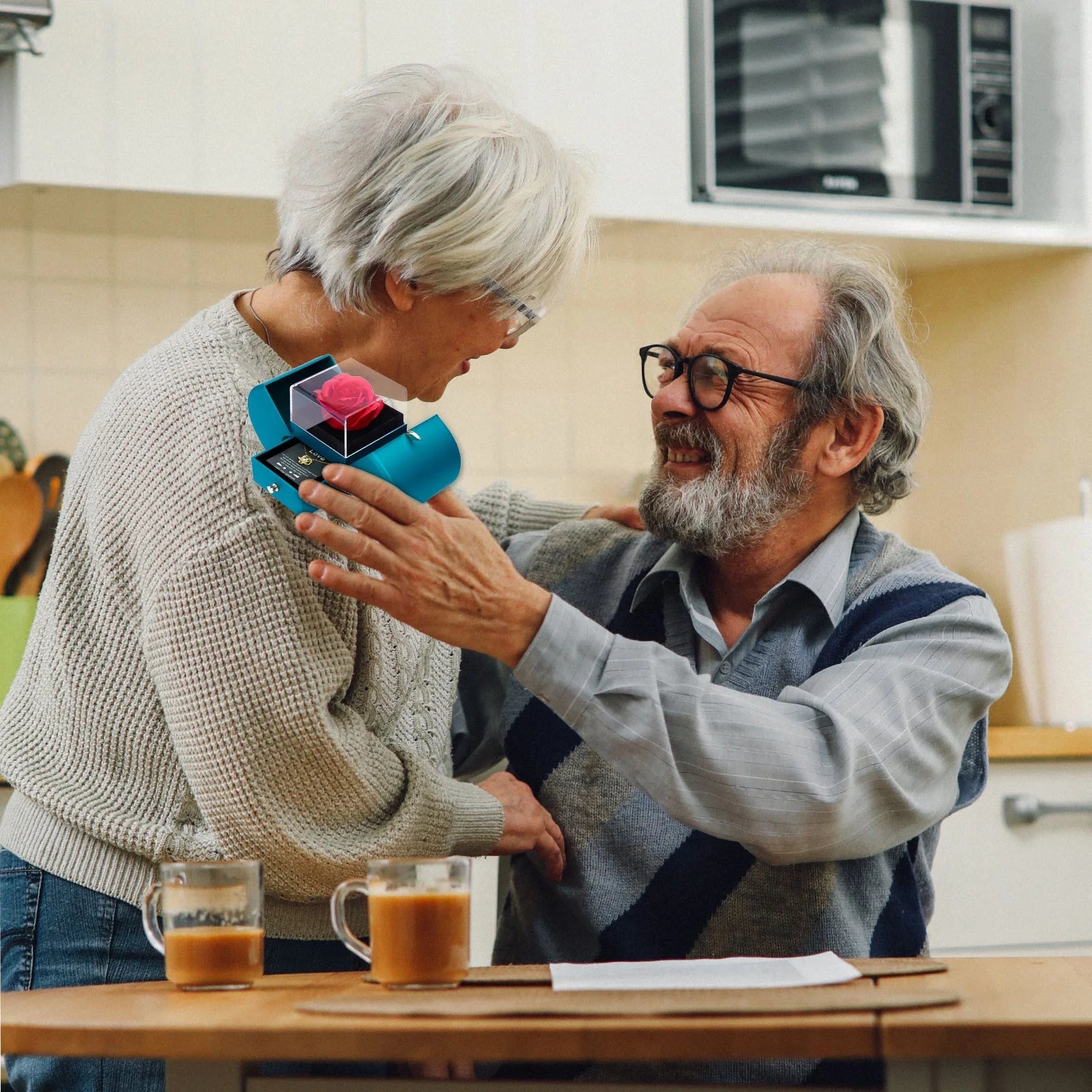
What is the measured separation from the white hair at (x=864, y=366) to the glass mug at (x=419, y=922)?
2.51ft

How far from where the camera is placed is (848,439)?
1.54 metres

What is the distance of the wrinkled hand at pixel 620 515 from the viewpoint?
1610 mm

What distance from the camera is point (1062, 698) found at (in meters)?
2.46

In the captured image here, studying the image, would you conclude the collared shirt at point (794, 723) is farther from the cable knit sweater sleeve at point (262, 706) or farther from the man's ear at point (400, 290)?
the man's ear at point (400, 290)

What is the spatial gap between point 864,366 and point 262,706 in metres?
0.79

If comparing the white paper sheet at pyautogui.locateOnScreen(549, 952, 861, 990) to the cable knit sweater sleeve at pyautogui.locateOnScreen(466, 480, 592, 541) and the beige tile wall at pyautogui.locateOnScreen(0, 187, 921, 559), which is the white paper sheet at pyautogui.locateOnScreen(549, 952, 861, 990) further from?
the beige tile wall at pyautogui.locateOnScreen(0, 187, 921, 559)

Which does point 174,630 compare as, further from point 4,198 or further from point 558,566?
point 4,198

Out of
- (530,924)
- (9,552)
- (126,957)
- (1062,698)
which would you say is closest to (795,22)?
(1062,698)

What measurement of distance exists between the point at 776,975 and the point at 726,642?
61 cm

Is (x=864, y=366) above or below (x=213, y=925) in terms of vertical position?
above

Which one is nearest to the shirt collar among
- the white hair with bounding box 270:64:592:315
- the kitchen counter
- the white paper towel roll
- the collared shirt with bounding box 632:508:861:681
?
the collared shirt with bounding box 632:508:861:681

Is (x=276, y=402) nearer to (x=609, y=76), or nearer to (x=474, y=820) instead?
(x=474, y=820)

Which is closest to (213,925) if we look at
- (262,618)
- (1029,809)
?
(262,618)

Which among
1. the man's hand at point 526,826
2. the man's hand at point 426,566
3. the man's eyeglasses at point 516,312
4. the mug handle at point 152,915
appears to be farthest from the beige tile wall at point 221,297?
the mug handle at point 152,915
